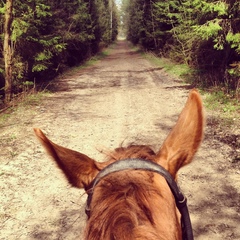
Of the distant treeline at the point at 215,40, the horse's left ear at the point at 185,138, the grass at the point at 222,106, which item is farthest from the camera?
the distant treeline at the point at 215,40

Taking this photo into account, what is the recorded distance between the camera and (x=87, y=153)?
5.66 metres

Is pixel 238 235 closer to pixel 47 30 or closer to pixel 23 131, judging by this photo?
pixel 23 131

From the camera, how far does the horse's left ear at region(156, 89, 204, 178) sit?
127 centimetres

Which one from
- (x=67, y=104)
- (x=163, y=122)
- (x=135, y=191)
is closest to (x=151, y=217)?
(x=135, y=191)

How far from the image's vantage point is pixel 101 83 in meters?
13.6

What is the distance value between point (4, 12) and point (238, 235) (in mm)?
8372

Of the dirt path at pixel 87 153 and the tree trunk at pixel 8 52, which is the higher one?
the tree trunk at pixel 8 52

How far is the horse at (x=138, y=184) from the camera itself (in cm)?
95

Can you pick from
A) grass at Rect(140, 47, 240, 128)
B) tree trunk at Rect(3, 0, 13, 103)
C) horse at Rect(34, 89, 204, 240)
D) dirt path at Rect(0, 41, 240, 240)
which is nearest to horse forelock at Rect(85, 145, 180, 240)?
horse at Rect(34, 89, 204, 240)

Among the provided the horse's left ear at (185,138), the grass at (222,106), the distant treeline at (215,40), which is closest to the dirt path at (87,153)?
the horse's left ear at (185,138)

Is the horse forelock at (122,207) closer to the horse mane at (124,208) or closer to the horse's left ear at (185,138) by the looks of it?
the horse mane at (124,208)

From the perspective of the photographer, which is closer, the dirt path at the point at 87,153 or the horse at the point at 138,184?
the horse at the point at 138,184

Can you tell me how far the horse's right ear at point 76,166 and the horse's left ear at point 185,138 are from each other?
1.01 feet

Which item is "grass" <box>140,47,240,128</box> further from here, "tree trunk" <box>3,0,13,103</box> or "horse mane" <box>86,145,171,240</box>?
"horse mane" <box>86,145,171,240</box>
